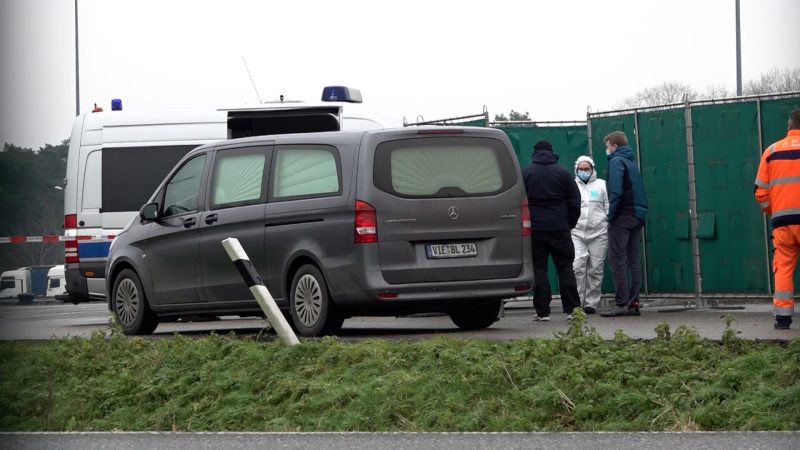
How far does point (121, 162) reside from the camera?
18547mm

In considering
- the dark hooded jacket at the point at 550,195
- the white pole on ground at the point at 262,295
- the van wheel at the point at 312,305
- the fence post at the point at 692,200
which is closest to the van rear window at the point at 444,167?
the van wheel at the point at 312,305

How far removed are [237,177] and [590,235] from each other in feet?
16.0

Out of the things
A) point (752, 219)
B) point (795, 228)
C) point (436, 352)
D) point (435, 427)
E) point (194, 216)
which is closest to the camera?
point (435, 427)

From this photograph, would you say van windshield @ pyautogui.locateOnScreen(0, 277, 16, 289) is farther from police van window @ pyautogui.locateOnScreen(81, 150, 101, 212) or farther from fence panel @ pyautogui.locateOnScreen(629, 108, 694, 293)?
police van window @ pyautogui.locateOnScreen(81, 150, 101, 212)

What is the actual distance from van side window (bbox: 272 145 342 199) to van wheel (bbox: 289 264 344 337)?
2.43 ft

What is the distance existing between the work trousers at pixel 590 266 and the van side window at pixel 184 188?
15.8 feet

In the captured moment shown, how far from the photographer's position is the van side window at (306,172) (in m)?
13.0

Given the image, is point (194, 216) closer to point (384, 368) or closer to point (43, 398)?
point (43, 398)

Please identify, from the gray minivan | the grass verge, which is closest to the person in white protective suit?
the gray minivan

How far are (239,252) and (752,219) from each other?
24.8 ft

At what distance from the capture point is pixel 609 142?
16109mm

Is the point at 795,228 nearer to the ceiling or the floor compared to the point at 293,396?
nearer to the ceiling

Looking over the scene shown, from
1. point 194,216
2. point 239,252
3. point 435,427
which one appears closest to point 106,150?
point 194,216

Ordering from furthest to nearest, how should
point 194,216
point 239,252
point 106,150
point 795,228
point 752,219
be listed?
point 106,150 < point 752,219 < point 194,216 < point 795,228 < point 239,252
